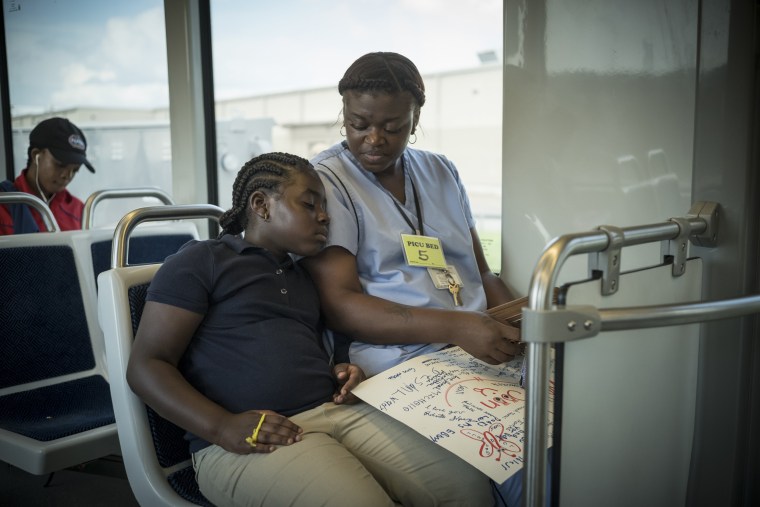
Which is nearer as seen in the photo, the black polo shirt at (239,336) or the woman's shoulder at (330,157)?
the black polo shirt at (239,336)

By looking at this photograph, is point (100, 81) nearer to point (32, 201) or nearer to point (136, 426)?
point (32, 201)

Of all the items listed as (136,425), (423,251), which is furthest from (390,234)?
(136,425)

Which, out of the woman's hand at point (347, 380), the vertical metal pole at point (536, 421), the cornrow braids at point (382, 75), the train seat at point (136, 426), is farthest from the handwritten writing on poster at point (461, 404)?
the cornrow braids at point (382, 75)

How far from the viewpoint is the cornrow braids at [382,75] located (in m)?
1.79

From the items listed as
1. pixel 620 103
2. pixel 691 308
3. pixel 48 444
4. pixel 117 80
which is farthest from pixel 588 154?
pixel 117 80

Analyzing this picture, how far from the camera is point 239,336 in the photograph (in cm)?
154

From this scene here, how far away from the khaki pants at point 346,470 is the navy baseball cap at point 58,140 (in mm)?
2750

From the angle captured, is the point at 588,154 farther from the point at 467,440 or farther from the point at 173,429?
the point at 173,429

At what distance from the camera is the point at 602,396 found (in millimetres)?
1137

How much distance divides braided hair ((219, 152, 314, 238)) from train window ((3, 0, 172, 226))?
7.58 ft

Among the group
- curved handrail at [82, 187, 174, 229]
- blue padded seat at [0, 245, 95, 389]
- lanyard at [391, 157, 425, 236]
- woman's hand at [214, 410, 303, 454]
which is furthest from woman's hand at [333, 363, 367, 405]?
curved handrail at [82, 187, 174, 229]

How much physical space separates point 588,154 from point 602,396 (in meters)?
0.88

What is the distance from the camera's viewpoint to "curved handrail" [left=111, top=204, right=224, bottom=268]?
1961 millimetres

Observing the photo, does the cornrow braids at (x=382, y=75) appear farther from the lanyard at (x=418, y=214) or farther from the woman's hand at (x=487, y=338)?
the woman's hand at (x=487, y=338)
